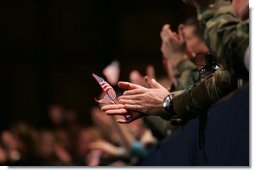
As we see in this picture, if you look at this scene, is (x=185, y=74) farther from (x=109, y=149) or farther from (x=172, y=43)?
(x=109, y=149)

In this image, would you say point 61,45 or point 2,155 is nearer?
point 2,155

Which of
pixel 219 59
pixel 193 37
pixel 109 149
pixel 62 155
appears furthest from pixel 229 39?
pixel 62 155

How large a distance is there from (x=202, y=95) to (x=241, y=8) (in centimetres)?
47

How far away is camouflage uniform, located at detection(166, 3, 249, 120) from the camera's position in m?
2.47

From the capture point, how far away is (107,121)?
6496 millimetres

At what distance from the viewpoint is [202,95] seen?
2939 mm

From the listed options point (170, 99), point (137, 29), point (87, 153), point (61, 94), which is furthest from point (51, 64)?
point (170, 99)

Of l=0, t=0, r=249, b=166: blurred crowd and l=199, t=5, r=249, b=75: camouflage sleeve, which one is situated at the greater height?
l=199, t=5, r=249, b=75: camouflage sleeve

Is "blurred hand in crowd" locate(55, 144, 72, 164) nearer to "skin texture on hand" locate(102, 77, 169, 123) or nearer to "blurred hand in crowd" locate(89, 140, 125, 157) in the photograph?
"blurred hand in crowd" locate(89, 140, 125, 157)

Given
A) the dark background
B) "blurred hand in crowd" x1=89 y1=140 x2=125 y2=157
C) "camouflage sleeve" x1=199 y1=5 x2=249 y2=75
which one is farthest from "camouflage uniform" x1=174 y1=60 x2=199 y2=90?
the dark background

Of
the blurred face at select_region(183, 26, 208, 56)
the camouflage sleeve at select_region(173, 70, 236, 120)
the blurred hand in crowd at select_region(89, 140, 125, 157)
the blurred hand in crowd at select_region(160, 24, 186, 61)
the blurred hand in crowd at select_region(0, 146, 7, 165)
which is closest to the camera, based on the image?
the camouflage sleeve at select_region(173, 70, 236, 120)

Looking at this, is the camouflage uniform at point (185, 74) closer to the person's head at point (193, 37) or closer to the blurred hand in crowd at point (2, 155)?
the person's head at point (193, 37)

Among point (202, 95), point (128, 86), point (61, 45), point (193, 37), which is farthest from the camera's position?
point (61, 45)

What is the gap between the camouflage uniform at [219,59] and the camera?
247cm
